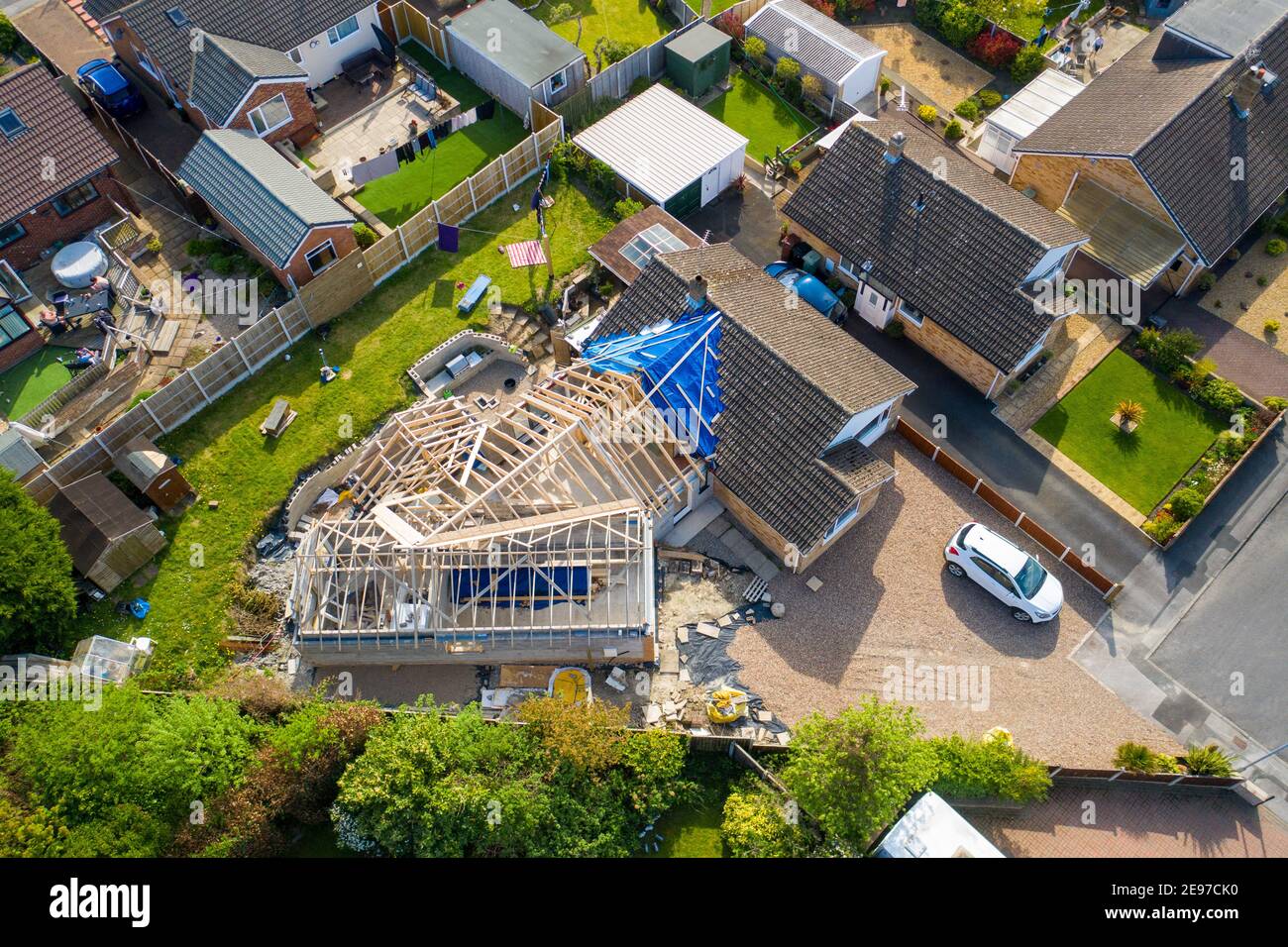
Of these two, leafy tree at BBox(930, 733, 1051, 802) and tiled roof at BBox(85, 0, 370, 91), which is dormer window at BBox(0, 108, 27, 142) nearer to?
tiled roof at BBox(85, 0, 370, 91)

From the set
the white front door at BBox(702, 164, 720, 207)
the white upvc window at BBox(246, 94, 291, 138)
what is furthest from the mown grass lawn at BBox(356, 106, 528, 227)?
the white front door at BBox(702, 164, 720, 207)

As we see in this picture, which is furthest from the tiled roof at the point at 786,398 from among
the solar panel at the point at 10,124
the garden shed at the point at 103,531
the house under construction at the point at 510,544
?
the solar panel at the point at 10,124

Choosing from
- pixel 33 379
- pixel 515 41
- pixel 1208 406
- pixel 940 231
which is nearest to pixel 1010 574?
pixel 1208 406

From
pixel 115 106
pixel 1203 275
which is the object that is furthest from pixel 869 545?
pixel 115 106

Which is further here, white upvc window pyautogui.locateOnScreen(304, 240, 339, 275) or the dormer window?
white upvc window pyautogui.locateOnScreen(304, 240, 339, 275)

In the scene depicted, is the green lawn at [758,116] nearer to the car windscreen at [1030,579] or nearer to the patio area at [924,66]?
the patio area at [924,66]

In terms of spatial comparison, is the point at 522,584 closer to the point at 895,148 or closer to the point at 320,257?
the point at 320,257
